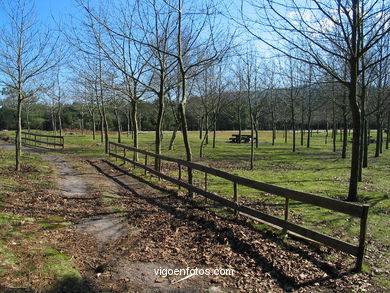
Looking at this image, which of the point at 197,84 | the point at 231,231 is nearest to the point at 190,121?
the point at 197,84

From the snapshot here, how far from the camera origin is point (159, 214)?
7.65 m

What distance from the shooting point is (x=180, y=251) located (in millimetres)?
5465

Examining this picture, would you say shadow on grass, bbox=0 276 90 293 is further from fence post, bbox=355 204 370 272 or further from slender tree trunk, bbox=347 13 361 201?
slender tree trunk, bbox=347 13 361 201

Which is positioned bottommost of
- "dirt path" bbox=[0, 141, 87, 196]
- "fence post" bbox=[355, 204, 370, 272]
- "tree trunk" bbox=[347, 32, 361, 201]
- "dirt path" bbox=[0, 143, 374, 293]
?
"dirt path" bbox=[0, 143, 374, 293]

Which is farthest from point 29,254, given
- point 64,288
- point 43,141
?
point 43,141

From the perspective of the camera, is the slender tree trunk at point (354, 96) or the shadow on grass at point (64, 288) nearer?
the shadow on grass at point (64, 288)

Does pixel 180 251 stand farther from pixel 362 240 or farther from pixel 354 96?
pixel 354 96

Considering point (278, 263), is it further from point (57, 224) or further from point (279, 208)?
point (57, 224)

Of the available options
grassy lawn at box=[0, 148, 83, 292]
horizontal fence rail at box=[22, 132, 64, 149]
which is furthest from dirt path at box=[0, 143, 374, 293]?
horizontal fence rail at box=[22, 132, 64, 149]

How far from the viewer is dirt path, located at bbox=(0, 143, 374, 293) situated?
4.31 m

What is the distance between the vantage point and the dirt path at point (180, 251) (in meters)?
4.31

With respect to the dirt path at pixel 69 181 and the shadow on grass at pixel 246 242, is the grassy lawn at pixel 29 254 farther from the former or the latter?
the shadow on grass at pixel 246 242

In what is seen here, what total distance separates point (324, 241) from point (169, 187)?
6586mm

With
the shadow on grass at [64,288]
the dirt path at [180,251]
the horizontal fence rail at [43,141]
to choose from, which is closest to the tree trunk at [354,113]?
the dirt path at [180,251]
